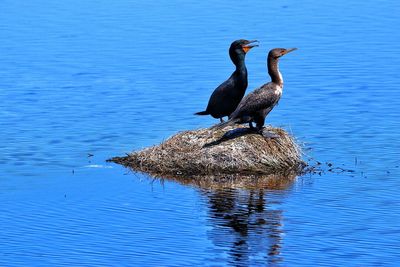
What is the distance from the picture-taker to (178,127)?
21516 mm

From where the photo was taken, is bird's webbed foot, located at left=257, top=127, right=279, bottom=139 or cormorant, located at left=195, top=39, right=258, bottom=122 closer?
bird's webbed foot, located at left=257, top=127, right=279, bottom=139

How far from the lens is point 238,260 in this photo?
14.3m

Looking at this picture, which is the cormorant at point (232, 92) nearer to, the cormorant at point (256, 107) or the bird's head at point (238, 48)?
the bird's head at point (238, 48)

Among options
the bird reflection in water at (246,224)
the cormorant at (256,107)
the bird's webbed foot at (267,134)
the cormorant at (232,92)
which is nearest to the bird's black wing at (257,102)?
the cormorant at (256,107)

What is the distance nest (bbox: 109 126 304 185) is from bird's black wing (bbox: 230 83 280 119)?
0.34 meters

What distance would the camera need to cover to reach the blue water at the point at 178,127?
594 inches

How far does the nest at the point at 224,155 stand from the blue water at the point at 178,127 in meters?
0.48

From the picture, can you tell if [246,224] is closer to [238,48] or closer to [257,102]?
[257,102]

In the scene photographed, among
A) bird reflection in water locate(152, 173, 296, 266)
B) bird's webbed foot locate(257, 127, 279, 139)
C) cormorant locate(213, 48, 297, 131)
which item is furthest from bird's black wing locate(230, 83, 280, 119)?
bird reflection in water locate(152, 173, 296, 266)

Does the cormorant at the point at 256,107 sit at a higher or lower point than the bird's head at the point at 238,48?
lower

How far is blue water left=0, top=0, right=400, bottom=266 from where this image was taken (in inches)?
594

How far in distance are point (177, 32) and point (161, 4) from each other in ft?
16.3

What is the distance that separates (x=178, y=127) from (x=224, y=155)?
3325 millimetres

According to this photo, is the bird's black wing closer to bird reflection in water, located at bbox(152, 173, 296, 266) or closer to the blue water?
bird reflection in water, located at bbox(152, 173, 296, 266)
